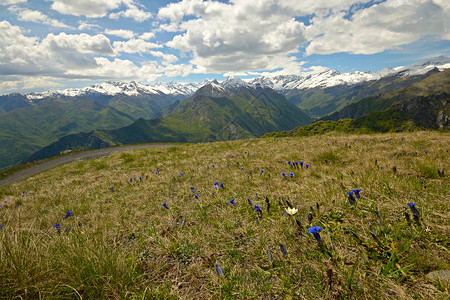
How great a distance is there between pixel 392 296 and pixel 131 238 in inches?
161

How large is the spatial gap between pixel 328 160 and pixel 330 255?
5.63 metres

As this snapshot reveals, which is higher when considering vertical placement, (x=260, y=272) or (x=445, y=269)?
(x=445, y=269)

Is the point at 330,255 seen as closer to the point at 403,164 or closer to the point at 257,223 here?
the point at 257,223

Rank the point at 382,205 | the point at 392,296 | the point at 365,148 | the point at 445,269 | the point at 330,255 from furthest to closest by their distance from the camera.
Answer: the point at 365,148 < the point at 382,205 < the point at 330,255 < the point at 445,269 < the point at 392,296

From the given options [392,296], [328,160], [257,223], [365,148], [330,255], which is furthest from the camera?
[365,148]

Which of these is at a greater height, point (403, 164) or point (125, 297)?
point (403, 164)

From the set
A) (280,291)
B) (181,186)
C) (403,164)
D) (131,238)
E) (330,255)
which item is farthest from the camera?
(181,186)

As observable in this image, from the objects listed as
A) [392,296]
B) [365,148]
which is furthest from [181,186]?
[365,148]

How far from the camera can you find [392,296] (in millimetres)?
1882

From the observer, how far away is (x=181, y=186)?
22.6ft

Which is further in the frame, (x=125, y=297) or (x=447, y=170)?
(x=447, y=170)

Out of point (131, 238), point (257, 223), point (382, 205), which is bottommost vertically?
point (131, 238)

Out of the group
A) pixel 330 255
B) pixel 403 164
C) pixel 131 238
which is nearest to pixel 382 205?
pixel 330 255

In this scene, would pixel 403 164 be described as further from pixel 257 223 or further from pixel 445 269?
pixel 257 223
